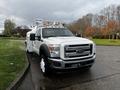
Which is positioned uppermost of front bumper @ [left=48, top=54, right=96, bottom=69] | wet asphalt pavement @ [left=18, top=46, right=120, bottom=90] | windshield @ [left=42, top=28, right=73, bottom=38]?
windshield @ [left=42, top=28, right=73, bottom=38]

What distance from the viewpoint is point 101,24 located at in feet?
263

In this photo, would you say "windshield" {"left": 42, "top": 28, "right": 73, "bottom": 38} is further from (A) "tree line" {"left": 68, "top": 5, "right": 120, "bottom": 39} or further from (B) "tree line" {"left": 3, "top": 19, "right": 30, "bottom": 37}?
(B) "tree line" {"left": 3, "top": 19, "right": 30, "bottom": 37}

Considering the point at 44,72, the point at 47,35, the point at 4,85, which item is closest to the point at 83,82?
the point at 44,72

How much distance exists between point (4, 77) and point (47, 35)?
3.07 m

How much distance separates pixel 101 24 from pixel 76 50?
74127 millimetres

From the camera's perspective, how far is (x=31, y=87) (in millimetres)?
6961

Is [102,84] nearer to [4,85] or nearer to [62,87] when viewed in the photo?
[62,87]

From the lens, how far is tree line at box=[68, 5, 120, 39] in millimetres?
67438

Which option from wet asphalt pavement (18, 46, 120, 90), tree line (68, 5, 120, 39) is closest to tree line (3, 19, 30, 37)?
tree line (68, 5, 120, 39)

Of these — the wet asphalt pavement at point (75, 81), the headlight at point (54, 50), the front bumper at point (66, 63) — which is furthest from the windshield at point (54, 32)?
the front bumper at point (66, 63)

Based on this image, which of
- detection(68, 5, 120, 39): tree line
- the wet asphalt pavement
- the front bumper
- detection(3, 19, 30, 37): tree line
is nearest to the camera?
the wet asphalt pavement

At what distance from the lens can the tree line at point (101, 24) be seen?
67.4 meters

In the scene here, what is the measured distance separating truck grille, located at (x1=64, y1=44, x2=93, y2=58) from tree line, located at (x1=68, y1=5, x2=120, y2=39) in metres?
59.4

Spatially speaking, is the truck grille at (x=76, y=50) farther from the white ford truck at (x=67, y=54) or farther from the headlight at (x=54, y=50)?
the headlight at (x=54, y=50)
